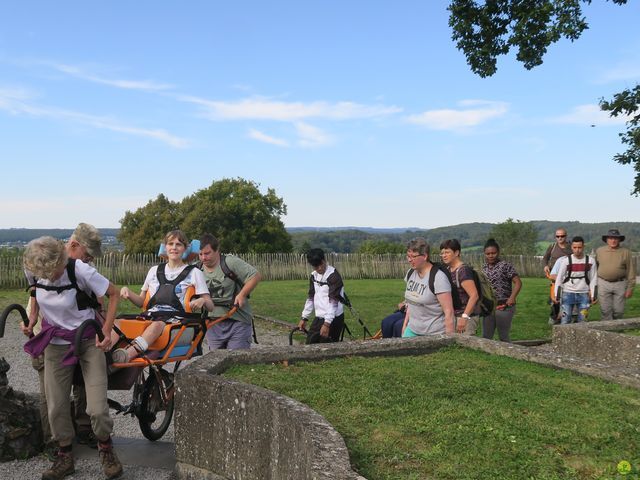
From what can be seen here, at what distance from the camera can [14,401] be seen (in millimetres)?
5672

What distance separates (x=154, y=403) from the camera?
5980 millimetres

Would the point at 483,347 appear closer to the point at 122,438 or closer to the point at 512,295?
the point at 512,295

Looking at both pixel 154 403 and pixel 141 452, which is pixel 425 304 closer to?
pixel 154 403

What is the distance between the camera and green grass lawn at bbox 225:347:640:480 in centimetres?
373

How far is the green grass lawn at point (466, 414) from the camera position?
3730 millimetres

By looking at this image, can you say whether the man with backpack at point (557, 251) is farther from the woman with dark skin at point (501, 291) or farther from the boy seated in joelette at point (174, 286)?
the boy seated in joelette at point (174, 286)

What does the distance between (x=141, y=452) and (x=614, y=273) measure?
26.0ft

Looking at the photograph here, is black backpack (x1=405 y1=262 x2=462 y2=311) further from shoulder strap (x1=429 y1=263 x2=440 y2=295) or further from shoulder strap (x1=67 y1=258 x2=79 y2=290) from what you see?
shoulder strap (x1=67 y1=258 x2=79 y2=290)

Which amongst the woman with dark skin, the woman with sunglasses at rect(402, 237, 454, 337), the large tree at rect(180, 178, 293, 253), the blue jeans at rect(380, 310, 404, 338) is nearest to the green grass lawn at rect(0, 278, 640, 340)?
the woman with dark skin

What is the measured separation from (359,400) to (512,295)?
178 inches

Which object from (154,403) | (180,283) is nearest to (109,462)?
(154,403)

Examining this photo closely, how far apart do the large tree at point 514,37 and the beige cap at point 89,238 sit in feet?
35.0

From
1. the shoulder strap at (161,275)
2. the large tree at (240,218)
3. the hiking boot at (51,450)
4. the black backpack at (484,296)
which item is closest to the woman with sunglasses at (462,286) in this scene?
the black backpack at (484,296)

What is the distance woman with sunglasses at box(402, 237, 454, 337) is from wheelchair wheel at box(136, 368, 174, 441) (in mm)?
2490
